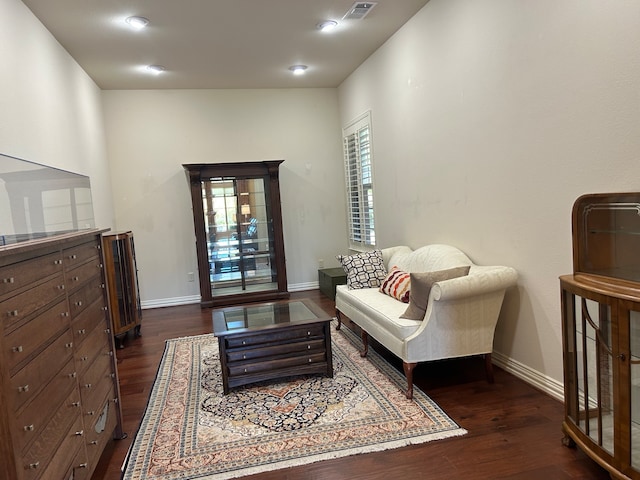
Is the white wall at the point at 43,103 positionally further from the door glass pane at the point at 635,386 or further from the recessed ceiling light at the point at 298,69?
the door glass pane at the point at 635,386

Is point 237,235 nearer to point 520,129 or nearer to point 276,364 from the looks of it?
point 276,364

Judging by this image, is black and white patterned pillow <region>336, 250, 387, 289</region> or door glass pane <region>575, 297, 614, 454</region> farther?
black and white patterned pillow <region>336, 250, 387, 289</region>

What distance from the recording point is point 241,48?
4.71 metres

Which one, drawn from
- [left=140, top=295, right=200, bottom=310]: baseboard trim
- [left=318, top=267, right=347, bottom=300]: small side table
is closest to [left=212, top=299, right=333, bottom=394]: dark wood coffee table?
[left=318, top=267, right=347, bottom=300]: small side table

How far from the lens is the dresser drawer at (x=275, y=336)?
3094 mm

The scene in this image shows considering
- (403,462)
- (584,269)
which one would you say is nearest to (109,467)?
(403,462)

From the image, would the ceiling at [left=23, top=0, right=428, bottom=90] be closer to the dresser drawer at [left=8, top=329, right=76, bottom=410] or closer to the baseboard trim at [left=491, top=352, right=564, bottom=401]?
the dresser drawer at [left=8, top=329, right=76, bottom=410]

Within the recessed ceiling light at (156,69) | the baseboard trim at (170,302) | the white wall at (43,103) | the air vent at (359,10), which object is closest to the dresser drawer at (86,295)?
the white wall at (43,103)

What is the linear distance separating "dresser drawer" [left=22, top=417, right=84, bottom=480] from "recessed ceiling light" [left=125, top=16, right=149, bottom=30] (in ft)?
11.1

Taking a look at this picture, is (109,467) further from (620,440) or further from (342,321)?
(342,321)

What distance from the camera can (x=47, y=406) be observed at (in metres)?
1.60

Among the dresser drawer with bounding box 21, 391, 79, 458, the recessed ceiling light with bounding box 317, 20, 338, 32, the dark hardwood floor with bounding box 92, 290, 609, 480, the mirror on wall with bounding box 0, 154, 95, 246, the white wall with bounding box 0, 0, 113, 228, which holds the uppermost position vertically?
the recessed ceiling light with bounding box 317, 20, 338, 32

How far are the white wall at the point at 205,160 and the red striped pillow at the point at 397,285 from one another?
2.80 metres

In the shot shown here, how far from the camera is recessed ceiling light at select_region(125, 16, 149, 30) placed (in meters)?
3.80
